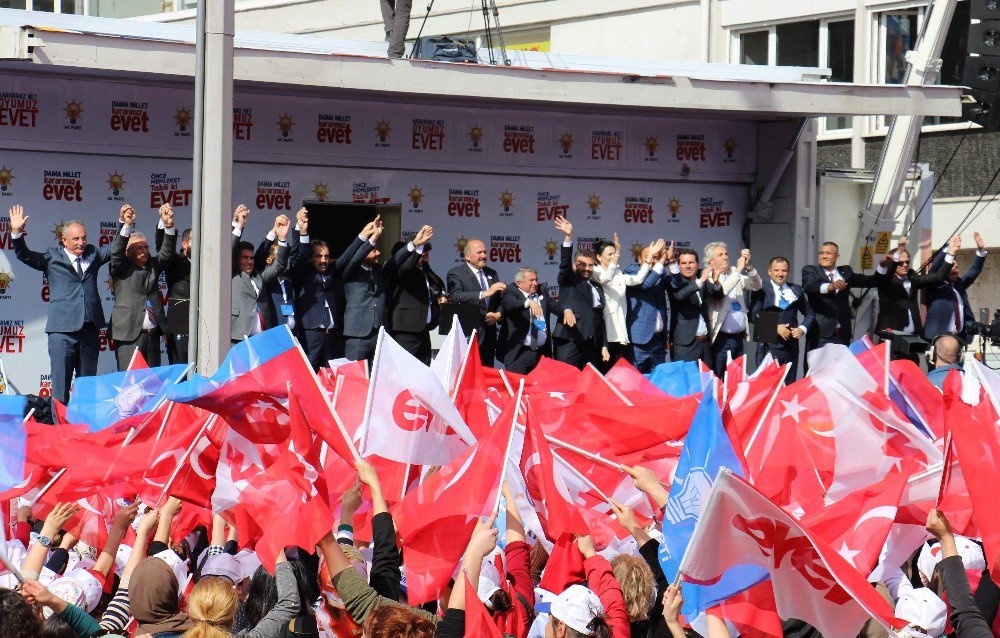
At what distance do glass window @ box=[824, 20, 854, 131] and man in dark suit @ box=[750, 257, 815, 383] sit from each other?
1198 cm

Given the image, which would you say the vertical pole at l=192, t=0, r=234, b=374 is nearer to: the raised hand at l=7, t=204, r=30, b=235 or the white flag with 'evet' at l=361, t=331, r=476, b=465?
the white flag with 'evet' at l=361, t=331, r=476, b=465

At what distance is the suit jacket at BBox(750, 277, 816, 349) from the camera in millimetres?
17000

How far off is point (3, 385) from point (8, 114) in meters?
2.55

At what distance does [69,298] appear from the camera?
1366 cm

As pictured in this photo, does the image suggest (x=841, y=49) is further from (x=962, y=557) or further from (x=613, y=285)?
(x=962, y=557)

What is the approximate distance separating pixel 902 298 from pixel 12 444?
41.5ft

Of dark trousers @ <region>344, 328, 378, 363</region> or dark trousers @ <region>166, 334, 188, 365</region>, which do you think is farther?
dark trousers @ <region>344, 328, 378, 363</region>

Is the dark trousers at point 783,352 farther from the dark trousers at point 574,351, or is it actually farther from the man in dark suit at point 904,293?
the dark trousers at point 574,351

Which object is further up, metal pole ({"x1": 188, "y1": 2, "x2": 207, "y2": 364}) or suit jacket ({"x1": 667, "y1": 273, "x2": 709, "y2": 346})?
metal pole ({"x1": 188, "y1": 2, "x2": 207, "y2": 364})

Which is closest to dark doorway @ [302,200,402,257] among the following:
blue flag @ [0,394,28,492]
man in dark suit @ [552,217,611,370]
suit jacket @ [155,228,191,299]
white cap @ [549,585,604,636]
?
man in dark suit @ [552,217,611,370]

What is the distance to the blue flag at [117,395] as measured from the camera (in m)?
9.09

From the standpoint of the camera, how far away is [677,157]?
18766 millimetres

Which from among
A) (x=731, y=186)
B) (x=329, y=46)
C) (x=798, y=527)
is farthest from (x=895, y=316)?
(x=798, y=527)

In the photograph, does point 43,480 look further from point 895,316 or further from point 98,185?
point 895,316
